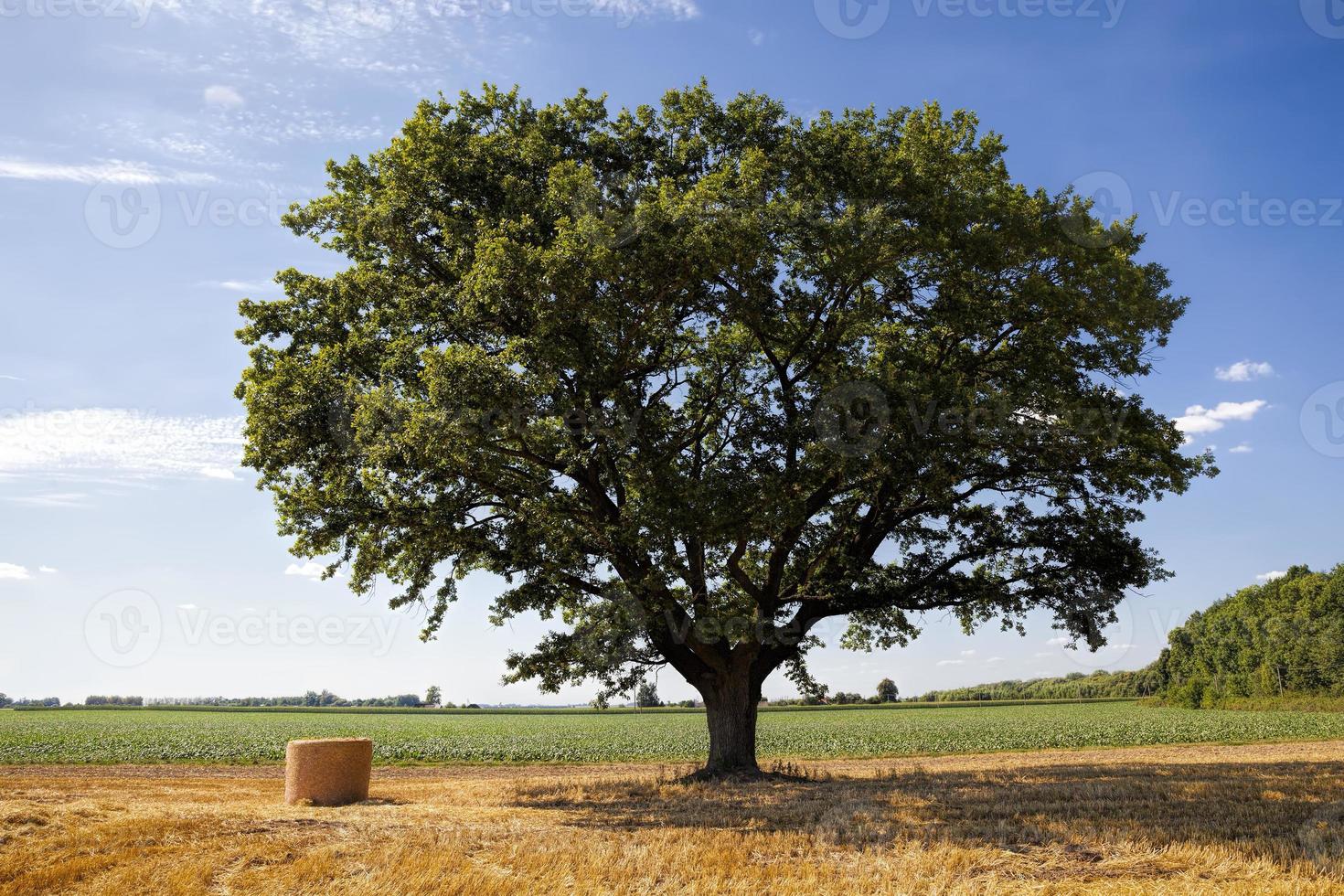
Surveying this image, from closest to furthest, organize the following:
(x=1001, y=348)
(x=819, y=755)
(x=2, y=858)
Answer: (x=2, y=858)
(x=1001, y=348)
(x=819, y=755)

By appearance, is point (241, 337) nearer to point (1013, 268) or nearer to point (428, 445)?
point (428, 445)

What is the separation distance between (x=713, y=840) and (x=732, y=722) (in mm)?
11010

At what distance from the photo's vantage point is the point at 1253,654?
108250 mm

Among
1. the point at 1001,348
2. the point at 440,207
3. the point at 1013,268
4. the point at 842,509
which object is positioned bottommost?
the point at 842,509

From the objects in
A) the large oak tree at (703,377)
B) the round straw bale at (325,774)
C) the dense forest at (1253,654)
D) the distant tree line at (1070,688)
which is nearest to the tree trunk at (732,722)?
the large oak tree at (703,377)

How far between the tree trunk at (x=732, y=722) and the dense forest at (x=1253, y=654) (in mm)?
75641

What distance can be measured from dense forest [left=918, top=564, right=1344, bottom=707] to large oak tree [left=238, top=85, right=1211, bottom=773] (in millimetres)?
74593

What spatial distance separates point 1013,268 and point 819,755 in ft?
73.1

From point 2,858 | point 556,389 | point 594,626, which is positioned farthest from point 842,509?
point 2,858

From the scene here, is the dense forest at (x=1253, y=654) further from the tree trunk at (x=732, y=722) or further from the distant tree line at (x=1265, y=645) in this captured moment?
the tree trunk at (x=732, y=722)

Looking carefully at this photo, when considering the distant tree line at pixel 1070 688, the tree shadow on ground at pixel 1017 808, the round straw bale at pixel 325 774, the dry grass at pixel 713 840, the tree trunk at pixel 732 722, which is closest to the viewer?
the dry grass at pixel 713 840

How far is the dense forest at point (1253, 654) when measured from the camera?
88.3 metres

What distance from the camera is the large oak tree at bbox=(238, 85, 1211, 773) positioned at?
56.4ft

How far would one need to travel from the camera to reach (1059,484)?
20859 millimetres
